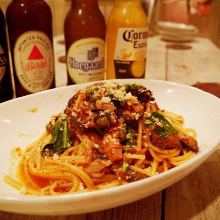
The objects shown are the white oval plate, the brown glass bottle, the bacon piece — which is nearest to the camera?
the white oval plate

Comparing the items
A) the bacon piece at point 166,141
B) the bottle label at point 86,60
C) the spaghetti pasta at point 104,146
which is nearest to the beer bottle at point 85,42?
the bottle label at point 86,60

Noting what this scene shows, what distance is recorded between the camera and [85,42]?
1.12 m

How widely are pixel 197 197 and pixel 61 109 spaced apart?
0.51 meters

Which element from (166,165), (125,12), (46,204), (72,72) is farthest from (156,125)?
(125,12)

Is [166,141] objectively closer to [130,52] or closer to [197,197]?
[197,197]

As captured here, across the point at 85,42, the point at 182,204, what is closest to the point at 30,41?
the point at 85,42

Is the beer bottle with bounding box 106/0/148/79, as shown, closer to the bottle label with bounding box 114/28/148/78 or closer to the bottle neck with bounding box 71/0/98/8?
the bottle label with bounding box 114/28/148/78

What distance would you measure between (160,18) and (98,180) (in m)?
2.42

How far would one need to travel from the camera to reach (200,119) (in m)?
0.88

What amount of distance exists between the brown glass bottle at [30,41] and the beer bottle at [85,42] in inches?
3.4

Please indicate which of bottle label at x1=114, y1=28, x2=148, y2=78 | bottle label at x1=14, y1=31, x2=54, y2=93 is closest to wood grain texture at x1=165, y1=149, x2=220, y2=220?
Answer: bottle label at x1=114, y1=28, x2=148, y2=78

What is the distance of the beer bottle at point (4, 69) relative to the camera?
3.59ft

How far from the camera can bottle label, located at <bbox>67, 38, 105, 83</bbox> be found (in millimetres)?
1126

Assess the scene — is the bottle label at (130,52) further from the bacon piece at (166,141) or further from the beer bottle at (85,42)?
the bacon piece at (166,141)
